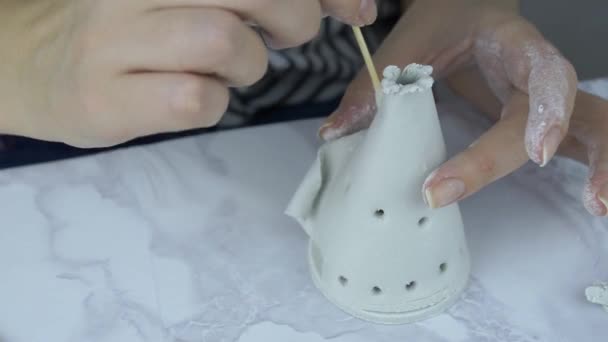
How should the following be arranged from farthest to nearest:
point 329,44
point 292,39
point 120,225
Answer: point 329,44
point 120,225
point 292,39

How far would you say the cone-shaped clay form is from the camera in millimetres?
385

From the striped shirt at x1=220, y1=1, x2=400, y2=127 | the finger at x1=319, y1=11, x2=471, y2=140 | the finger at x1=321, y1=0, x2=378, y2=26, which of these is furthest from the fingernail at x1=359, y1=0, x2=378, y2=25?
the striped shirt at x1=220, y1=1, x2=400, y2=127

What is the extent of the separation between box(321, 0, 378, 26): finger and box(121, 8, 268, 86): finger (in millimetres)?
46

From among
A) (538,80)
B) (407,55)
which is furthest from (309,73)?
(538,80)

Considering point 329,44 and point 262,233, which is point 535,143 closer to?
point 262,233

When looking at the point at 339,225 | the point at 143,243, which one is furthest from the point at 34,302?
the point at 339,225

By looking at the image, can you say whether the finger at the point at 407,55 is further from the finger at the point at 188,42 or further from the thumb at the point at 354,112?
the finger at the point at 188,42

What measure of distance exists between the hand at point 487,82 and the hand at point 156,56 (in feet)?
0.33

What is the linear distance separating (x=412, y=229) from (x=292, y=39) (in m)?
0.12

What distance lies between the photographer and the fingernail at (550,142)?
0.40 m

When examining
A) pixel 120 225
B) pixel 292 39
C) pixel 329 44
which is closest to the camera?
pixel 292 39

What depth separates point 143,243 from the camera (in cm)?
47

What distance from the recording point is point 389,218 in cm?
39

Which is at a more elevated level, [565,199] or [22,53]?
[22,53]
